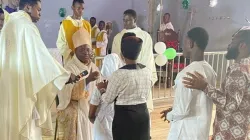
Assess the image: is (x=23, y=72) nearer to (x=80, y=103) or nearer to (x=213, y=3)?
(x=80, y=103)

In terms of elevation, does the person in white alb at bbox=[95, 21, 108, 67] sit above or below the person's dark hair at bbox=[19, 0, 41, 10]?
below

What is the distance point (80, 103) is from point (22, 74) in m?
0.54

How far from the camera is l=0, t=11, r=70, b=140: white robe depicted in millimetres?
2111

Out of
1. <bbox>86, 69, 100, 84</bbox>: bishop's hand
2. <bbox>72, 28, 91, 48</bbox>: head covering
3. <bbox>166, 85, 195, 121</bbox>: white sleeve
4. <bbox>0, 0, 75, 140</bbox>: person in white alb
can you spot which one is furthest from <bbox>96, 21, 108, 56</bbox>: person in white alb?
<bbox>166, 85, 195, 121</bbox>: white sleeve

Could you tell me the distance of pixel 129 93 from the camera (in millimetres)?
1958

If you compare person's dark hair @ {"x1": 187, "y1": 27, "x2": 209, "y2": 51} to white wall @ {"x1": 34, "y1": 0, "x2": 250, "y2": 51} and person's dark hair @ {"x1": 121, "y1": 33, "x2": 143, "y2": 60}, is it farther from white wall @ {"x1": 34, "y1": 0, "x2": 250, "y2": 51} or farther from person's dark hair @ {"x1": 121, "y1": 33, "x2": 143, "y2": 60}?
white wall @ {"x1": 34, "y1": 0, "x2": 250, "y2": 51}

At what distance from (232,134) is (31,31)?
1573mm

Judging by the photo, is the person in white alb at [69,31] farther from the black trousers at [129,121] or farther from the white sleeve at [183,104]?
the white sleeve at [183,104]

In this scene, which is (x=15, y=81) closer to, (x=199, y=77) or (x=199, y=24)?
(x=199, y=77)

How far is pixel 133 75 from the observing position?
1.96 metres

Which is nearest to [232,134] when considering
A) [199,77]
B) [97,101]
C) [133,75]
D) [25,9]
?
[199,77]

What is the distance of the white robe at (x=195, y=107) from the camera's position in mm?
1860

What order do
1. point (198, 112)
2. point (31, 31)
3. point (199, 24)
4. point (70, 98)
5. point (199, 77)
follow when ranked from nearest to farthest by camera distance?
1. point (199, 77)
2. point (198, 112)
3. point (31, 31)
4. point (70, 98)
5. point (199, 24)

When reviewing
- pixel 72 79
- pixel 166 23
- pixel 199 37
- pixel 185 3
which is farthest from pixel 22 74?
pixel 185 3
